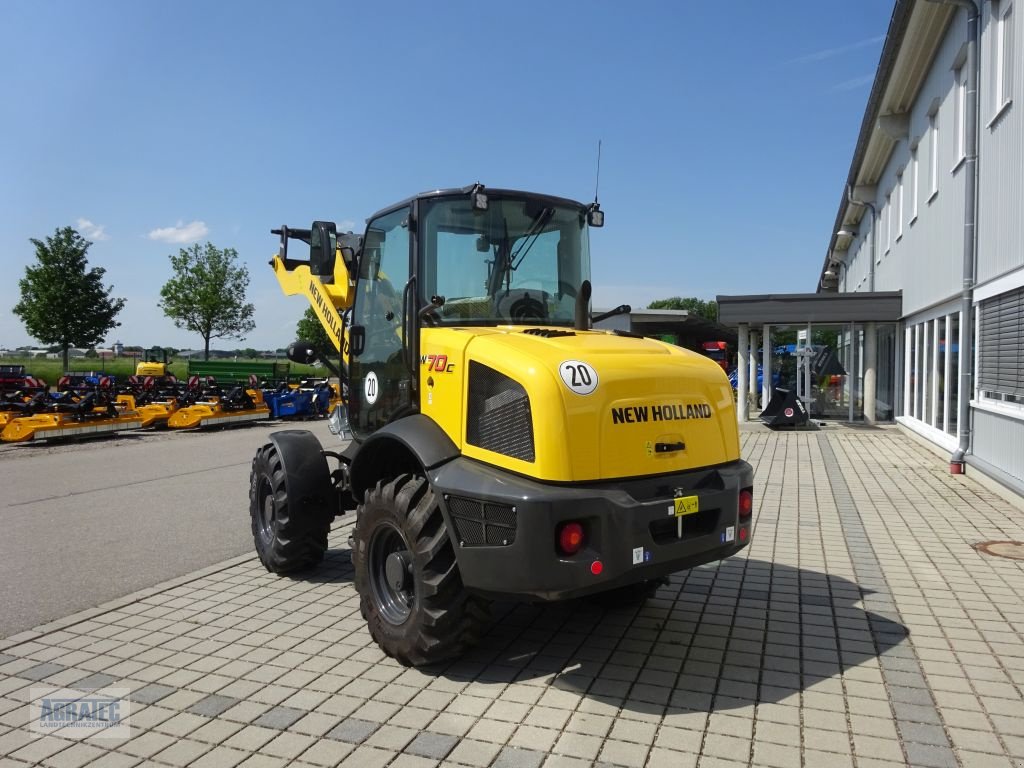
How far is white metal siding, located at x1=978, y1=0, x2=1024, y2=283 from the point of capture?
895 cm

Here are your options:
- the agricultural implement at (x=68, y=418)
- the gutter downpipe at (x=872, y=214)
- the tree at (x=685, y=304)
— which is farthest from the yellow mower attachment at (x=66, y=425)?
the tree at (x=685, y=304)

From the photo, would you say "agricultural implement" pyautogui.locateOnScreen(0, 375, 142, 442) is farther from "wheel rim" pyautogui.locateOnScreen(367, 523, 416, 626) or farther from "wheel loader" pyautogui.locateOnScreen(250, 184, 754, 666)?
"wheel rim" pyautogui.locateOnScreen(367, 523, 416, 626)

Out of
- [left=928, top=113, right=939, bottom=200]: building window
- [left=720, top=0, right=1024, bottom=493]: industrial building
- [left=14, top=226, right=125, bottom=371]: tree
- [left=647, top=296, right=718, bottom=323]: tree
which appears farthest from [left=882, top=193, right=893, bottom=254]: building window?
[left=647, top=296, right=718, bottom=323]: tree

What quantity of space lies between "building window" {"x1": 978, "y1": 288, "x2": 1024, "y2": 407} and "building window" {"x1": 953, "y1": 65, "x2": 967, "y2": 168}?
2.79 meters

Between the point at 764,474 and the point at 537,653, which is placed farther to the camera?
the point at 764,474

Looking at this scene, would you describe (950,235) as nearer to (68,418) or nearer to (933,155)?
(933,155)

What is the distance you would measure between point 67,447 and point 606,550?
50.8 feet

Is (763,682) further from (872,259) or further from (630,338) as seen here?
(872,259)

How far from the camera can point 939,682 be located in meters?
4.10

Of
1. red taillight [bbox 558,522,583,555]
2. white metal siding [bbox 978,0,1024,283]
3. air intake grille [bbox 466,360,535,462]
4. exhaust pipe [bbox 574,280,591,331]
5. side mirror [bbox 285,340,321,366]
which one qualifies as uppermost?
white metal siding [bbox 978,0,1024,283]

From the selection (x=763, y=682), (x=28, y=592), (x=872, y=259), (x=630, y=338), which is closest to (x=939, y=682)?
(x=763, y=682)

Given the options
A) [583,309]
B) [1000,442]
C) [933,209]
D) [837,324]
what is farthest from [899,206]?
[583,309]

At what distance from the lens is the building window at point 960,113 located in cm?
1166

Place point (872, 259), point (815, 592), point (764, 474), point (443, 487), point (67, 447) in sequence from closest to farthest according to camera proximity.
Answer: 1. point (443, 487)
2. point (815, 592)
3. point (764, 474)
4. point (67, 447)
5. point (872, 259)
